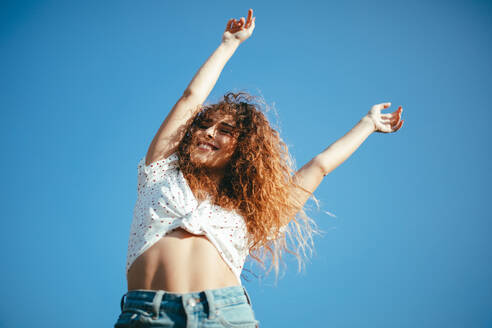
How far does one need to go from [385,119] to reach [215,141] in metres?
1.94

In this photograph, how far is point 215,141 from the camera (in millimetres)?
3334

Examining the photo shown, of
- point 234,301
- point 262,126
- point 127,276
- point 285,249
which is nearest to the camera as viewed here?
point 234,301

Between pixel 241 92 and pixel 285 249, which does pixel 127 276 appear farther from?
pixel 241 92

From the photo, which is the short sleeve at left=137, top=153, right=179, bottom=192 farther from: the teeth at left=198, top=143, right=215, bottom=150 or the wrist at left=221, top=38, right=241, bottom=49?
the wrist at left=221, top=38, right=241, bottom=49

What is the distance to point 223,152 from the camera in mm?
3363

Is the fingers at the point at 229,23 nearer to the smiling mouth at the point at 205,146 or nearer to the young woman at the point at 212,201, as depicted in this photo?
the young woman at the point at 212,201

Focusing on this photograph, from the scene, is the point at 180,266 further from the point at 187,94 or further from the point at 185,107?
the point at 187,94

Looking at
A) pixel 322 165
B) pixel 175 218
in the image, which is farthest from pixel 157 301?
pixel 322 165

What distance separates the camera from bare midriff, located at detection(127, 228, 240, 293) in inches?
86.9

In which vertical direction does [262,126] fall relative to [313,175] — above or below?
above

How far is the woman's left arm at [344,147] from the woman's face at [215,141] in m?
0.70

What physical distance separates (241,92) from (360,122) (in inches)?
52.8

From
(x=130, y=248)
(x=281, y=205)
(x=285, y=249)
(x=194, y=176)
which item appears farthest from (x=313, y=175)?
(x=130, y=248)

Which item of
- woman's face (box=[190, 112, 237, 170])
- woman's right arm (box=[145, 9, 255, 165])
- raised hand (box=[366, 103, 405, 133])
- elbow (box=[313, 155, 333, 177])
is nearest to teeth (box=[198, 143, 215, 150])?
woman's face (box=[190, 112, 237, 170])
